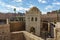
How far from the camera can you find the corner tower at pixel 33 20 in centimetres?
2416

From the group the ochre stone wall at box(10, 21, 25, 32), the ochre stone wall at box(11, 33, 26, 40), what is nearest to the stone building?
the ochre stone wall at box(11, 33, 26, 40)

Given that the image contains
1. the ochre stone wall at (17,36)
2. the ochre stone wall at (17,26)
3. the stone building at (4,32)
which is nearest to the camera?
the stone building at (4,32)

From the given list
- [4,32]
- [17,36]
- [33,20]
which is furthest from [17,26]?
[4,32]

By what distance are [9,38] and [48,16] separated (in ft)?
53.5

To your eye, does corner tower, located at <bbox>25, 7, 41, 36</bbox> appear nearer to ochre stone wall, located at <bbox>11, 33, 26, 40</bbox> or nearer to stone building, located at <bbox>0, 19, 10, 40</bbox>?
ochre stone wall, located at <bbox>11, 33, 26, 40</bbox>

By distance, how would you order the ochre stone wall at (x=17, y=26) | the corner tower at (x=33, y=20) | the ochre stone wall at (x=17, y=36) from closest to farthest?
the ochre stone wall at (x=17, y=36) < the corner tower at (x=33, y=20) < the ochre stone wall at (x=17, y=26)

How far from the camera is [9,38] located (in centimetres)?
1975

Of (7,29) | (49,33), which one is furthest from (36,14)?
(7,29)

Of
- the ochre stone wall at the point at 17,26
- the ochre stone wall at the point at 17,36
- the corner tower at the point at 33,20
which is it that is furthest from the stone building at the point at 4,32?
the corner tower at the point at 33,20

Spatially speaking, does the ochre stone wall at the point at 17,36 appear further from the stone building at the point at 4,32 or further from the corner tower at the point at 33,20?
the corner tower at the point at 33,20

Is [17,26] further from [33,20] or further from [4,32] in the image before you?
[4,32]

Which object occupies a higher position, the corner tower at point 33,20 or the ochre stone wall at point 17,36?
the corner tower at point 33,20

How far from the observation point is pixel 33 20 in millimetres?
24453

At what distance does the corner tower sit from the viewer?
79.3 ft
